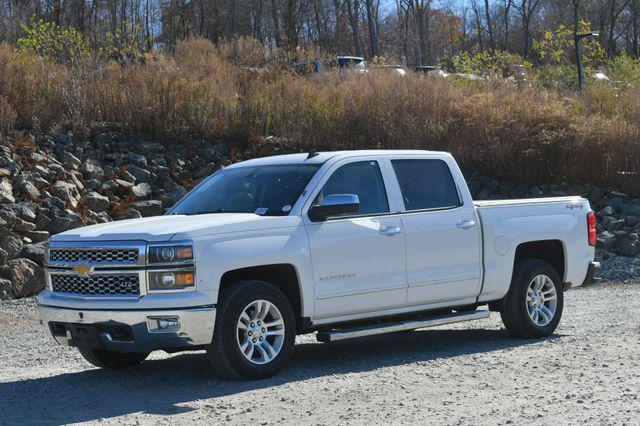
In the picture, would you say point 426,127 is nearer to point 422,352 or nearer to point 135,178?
point 135,178

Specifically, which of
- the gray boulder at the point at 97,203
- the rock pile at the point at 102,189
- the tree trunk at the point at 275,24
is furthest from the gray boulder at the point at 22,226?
the tree trunk at the point at 275,24

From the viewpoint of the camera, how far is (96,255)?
8.41m

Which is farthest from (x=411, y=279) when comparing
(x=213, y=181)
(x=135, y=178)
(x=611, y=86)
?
(x=611, y=86)

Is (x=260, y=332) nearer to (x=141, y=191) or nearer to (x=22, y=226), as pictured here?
(x=22, y=226)

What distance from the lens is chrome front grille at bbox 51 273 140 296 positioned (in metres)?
8.20

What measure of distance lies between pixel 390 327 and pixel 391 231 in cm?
88

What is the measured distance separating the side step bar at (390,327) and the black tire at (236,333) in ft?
1.50

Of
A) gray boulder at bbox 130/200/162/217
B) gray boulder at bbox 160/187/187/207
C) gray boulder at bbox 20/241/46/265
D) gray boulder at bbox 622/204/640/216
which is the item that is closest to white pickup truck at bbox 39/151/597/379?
gray boulder at bbox 20/241/46/265

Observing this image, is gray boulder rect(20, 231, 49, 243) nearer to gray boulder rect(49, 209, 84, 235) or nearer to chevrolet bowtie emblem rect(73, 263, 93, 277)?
gray boulder rect(49, 209, 84, 235)

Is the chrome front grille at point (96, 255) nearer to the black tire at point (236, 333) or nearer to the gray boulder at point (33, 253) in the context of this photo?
the black tire at point (236, 333)

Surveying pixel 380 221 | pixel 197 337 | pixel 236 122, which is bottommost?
pixel 197 337

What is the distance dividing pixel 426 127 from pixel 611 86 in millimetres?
8692

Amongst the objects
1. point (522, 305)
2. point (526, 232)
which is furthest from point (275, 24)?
point (522, 305)

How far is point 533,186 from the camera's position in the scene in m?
24.7
